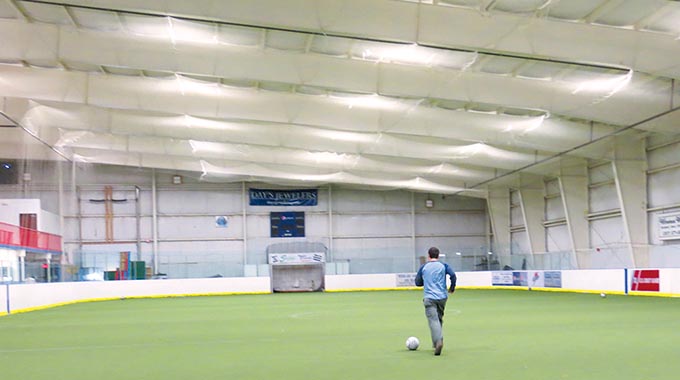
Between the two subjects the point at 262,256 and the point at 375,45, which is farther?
the point at 262,256

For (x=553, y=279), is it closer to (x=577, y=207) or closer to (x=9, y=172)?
(x=577, y=207)

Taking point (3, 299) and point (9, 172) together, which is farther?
point (9, 172)

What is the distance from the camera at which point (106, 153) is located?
4306 centimetres

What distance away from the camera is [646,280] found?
2839 centimetres

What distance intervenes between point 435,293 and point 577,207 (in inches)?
1222

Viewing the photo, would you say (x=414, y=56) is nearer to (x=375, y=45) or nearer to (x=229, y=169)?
(x=375, y=45)

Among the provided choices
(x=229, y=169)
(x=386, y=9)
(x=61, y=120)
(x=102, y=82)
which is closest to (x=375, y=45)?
(x=386, y=9)

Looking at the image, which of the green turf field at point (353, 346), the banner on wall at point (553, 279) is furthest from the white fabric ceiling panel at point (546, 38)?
the banner on wall at point (553, 279)

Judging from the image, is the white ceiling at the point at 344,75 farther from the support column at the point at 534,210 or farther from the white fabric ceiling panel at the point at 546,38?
the support column at the point at 534,210

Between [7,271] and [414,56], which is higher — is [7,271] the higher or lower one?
the lower one

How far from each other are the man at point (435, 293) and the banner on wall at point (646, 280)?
62.1 ft

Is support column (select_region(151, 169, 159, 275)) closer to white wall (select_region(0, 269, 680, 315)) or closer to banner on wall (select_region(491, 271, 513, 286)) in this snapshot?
white wall (select_region(0, 269, 680, 315))

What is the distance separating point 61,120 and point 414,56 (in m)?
17.9

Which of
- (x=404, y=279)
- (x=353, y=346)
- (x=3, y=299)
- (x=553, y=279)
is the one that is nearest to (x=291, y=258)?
(x=404, y=279)
